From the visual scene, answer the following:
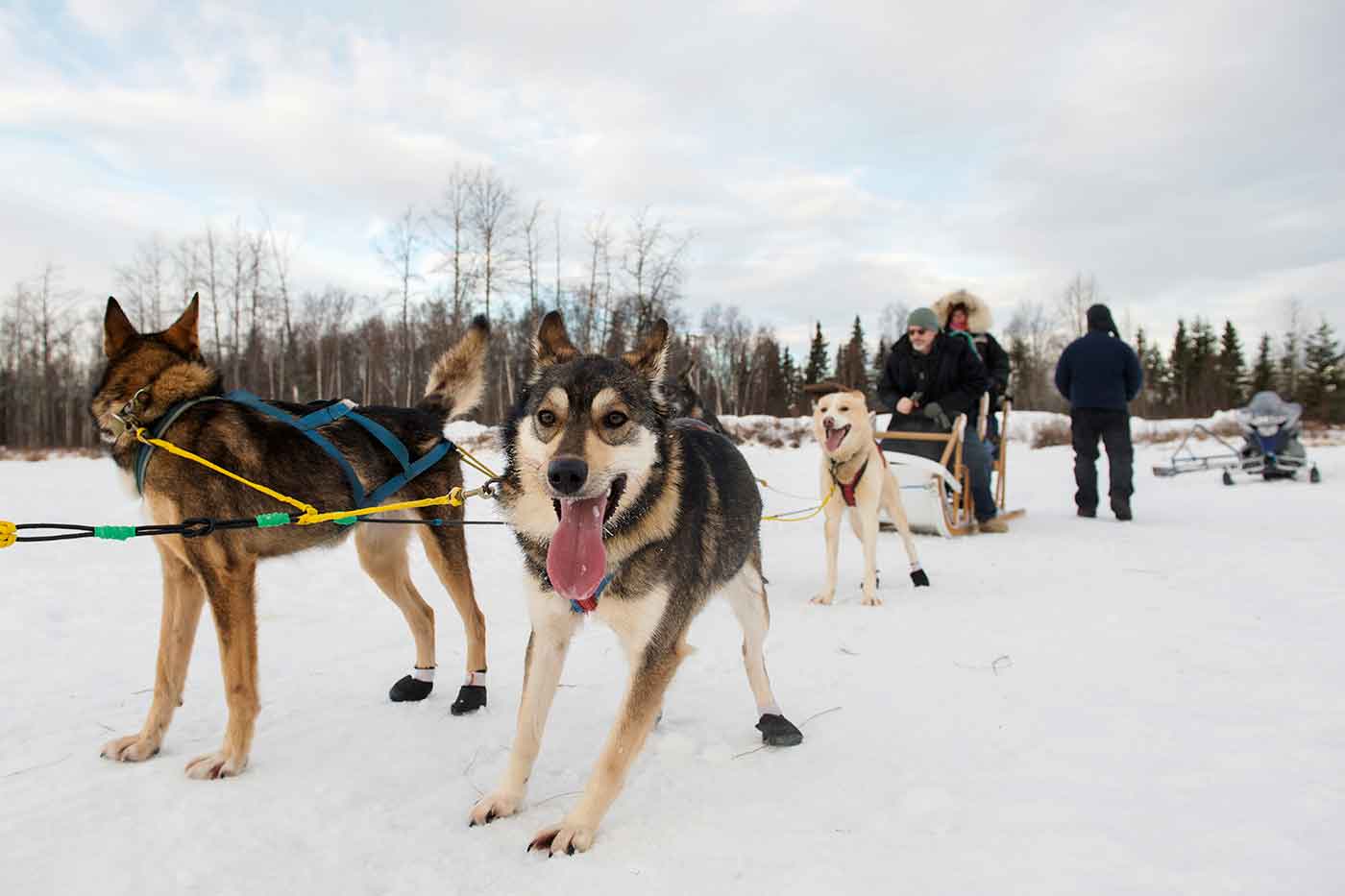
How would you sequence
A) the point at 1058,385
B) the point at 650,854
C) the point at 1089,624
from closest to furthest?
the point at 650,854 → the point at 1089,624 → the point at 1058,385

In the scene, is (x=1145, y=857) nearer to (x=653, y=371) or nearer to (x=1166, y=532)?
(x=653, y=371)

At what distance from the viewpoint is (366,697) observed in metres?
3.42

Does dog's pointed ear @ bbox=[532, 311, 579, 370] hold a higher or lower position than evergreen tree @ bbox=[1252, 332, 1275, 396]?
lower

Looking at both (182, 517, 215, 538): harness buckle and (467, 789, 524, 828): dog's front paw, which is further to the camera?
(182, 517, 215, 538): harness buckle

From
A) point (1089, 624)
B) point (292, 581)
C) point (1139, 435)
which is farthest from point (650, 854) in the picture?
point (1139, 435)

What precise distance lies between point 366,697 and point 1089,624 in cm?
404

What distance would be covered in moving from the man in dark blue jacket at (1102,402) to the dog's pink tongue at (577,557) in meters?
9.04

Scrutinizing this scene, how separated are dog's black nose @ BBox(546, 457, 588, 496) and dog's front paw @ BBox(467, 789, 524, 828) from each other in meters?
1.00

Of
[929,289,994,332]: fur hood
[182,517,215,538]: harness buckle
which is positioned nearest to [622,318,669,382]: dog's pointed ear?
[182,517,215,538]: harness buckle

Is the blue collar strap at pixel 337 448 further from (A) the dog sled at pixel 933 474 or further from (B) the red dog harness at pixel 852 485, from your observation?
(A) the dog sled at pixel 933 474

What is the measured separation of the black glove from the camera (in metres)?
8.21

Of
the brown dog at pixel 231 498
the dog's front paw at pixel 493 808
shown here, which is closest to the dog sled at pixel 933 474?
the brown dog at pixel 231 498

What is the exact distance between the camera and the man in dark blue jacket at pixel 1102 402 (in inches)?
368

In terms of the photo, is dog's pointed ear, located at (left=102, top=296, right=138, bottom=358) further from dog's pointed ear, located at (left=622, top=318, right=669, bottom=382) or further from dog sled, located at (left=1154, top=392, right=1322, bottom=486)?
dog sled, located at (left=1154, top=392, right=1322, bottom=486)
